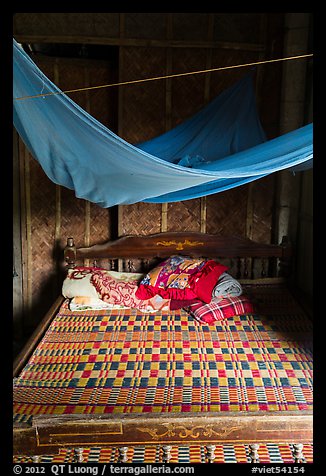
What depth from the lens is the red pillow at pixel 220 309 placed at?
313 cm

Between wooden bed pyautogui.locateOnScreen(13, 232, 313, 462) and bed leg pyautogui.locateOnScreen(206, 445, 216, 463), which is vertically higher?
wooden bed pyautogui.locateOnScreen(13, 232, 313, 462)

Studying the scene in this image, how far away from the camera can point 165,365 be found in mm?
2520

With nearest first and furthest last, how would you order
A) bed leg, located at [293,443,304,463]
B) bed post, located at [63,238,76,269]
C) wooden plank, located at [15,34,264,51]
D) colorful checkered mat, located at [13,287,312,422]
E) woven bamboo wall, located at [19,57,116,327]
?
bed leg, located at [293,443,304,463], colorful checkered mat, located at [13,287,312,422], wooden plank, located at [15,34,264,51], bed post, located at [63,238,76,269], woven bamboo wall, located at [19,57,116,327]

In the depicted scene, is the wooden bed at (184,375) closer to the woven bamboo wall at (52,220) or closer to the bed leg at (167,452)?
the bed leg at (167,452)

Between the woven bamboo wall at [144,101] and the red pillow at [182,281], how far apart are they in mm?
564

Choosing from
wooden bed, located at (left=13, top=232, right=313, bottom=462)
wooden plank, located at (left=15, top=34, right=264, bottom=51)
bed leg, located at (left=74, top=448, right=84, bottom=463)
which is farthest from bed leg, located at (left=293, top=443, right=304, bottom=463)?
wooden plank, located at (left=15, top=34, right=264, bottom=51)

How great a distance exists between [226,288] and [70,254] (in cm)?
143

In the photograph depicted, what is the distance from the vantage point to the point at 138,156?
2.14 meters

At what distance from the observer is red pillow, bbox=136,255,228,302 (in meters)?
3.34

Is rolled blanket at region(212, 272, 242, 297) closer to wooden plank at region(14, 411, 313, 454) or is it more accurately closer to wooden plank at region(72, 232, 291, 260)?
wooden plank at region(72, 232, 291, 260)

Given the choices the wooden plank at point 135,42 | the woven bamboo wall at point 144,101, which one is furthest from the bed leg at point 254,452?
the wooden plank at point 135,42

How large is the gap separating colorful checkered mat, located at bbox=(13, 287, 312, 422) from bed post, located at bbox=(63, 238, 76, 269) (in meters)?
0.60

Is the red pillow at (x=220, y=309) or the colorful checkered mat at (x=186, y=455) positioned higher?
the red pillow at (x=220, y=309)

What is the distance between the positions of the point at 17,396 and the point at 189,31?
10.5 feet
